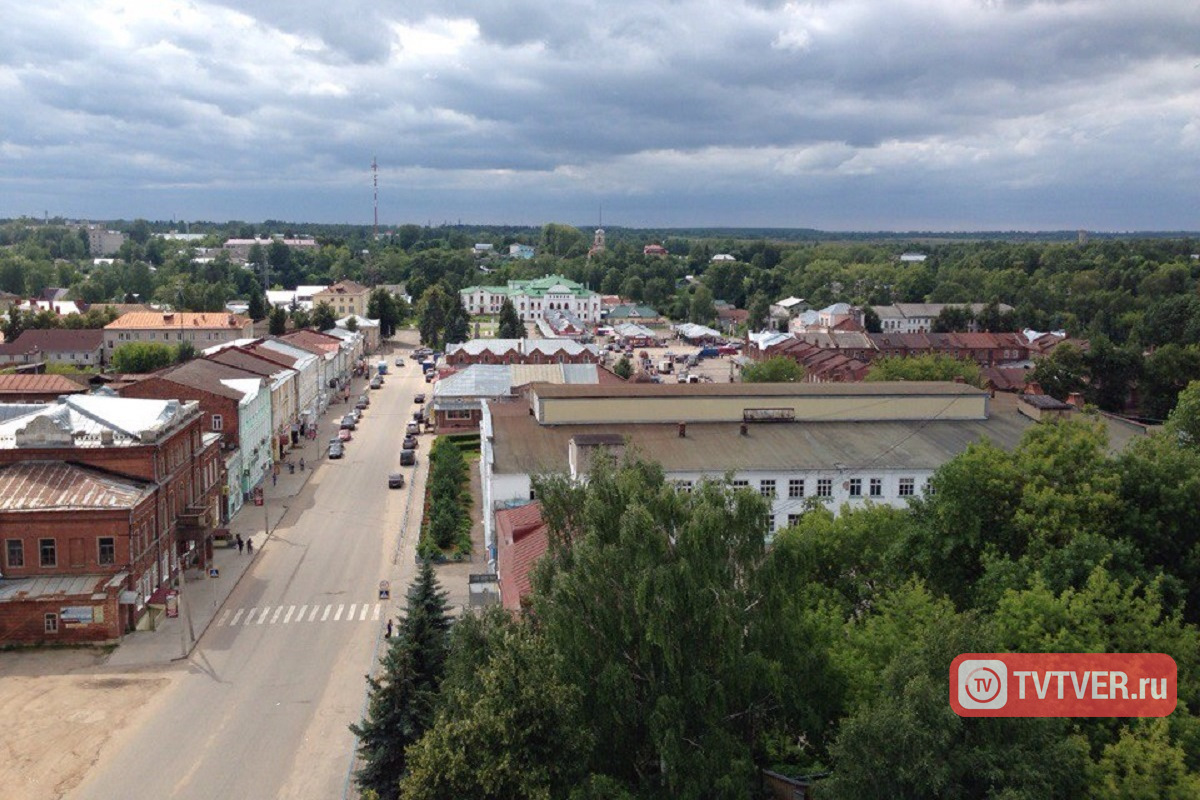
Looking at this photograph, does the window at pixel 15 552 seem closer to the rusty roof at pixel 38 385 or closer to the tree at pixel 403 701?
the tree at pixel 403 701

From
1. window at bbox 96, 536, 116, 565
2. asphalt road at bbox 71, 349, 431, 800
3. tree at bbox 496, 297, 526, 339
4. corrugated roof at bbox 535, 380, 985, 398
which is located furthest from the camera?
tree at bbox 496, 297, 526, 339

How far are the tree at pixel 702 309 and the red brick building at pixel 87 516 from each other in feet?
385

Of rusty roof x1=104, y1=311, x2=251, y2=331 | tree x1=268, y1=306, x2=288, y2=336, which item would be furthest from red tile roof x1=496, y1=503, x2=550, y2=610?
tree x1=268, y1=306, x2=288, y2=336

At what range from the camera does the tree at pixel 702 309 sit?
146 metres

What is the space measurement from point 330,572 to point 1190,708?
26.7m

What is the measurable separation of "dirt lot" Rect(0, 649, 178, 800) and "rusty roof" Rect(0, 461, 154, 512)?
4075 millimetres

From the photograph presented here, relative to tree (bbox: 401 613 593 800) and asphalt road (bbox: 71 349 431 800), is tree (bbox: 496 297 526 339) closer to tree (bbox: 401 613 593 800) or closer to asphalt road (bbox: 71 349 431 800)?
Answer: asphalt road (bbox: 71 349 431 800)

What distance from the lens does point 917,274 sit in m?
156

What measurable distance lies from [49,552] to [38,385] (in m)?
19.1

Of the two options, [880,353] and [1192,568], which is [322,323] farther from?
[1192,568]

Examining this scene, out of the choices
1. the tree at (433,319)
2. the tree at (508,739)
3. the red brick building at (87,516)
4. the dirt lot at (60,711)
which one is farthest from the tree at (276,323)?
the tree at (508,739)

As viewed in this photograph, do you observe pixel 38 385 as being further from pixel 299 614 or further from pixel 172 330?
pixel 172 330

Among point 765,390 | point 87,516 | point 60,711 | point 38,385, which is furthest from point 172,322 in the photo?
point 60,711

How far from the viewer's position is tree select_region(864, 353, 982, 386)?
63.2 metres
